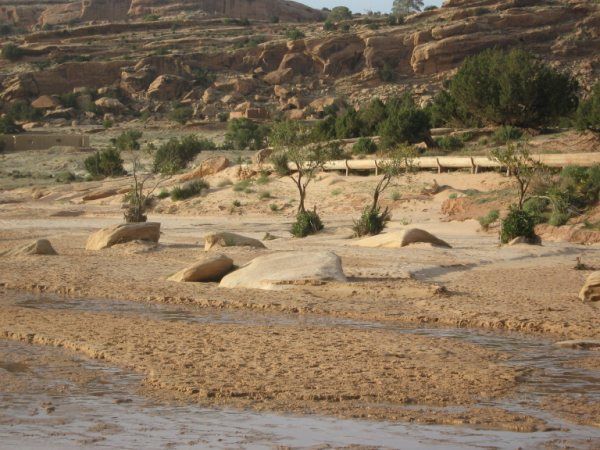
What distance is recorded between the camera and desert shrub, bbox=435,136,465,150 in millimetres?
39406

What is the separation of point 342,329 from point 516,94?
103 ft

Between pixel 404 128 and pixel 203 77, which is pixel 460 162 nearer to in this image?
pixel 404 128

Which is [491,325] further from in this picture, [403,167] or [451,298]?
[403,167]

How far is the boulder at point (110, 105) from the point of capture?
79.4 metres

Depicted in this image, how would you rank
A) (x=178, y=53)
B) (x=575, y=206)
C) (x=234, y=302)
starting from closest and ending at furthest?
(x=234, y=302), (x=575, y=206), (x=178, y=53)

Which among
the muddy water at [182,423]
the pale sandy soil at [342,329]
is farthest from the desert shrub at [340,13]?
the muddy water at [182,423]

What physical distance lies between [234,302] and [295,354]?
3813 mm

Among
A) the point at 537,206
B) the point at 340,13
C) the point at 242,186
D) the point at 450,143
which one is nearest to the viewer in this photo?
the point at 537,206

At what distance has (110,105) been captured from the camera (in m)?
79.3

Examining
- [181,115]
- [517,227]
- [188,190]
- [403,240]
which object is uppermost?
[517,227]

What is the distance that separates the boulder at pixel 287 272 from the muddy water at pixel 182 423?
522cm

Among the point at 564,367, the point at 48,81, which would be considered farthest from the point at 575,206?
the point at 48,81

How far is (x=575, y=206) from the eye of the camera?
78.3 feet

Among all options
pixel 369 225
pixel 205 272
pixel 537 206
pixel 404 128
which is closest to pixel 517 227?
pixel 369 225
